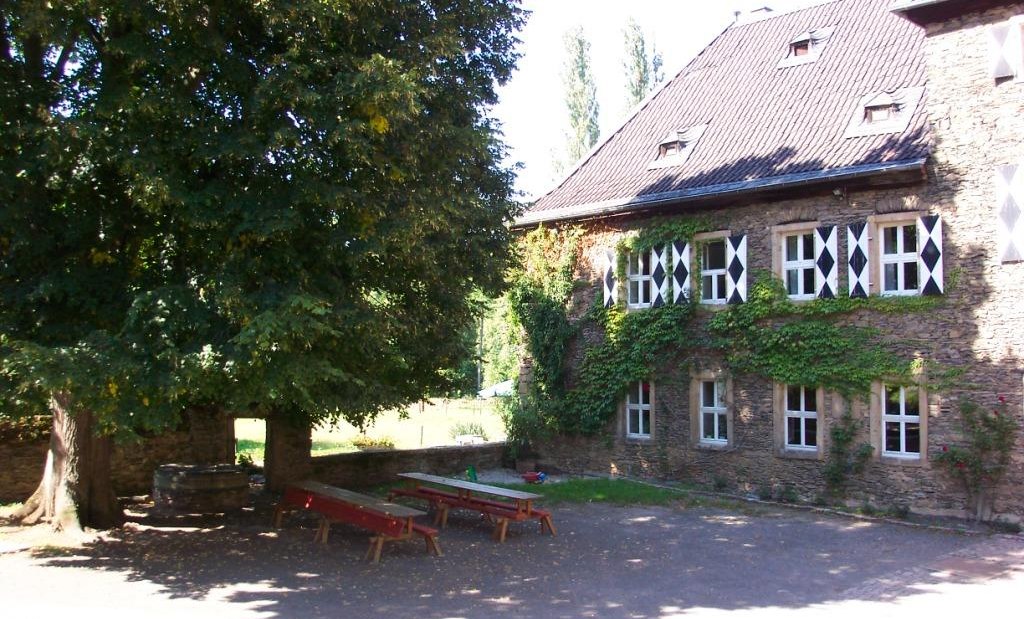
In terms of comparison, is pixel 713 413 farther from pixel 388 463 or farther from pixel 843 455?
pixel 388 463

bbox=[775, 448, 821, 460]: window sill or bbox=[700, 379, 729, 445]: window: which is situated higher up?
bbox=[700, 379, 729, 445]: window

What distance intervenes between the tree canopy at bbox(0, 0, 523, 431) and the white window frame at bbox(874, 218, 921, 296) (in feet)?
26.1

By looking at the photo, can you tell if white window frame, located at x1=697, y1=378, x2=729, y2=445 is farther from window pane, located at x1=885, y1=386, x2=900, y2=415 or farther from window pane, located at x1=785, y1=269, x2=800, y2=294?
window pane, located at x1=885, y1=386, x2=900, y2=415

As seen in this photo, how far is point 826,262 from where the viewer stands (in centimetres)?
1519

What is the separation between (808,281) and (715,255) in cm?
196

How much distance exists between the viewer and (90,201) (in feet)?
30.9

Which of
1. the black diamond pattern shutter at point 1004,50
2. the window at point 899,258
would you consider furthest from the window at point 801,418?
the black diamond pattern shutter at point 1004,50

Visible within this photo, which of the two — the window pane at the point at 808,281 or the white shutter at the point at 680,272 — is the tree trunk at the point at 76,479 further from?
the window pane at the point at 808,281

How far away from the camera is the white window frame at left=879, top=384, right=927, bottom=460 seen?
14062 mm

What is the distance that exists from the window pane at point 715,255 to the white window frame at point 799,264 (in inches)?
50.2

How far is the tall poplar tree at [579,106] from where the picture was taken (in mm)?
43156

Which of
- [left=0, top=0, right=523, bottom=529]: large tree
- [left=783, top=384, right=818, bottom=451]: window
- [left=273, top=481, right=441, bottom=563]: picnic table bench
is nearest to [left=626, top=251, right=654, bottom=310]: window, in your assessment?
[left=783, top=384, right=818, bottom=451]: window

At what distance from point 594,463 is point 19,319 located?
40.7ft

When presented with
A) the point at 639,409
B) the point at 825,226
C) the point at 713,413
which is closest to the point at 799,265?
the point at 825,226
